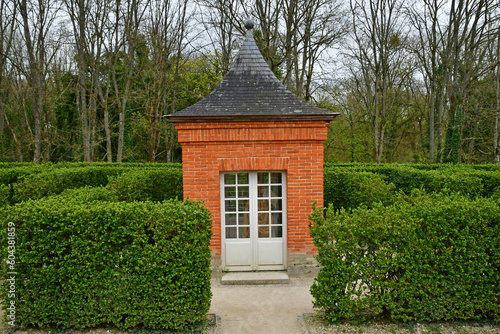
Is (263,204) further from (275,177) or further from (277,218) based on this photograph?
(275,177)

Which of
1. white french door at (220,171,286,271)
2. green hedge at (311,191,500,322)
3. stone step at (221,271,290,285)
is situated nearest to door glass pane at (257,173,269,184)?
white french door at (220,171,286,271)

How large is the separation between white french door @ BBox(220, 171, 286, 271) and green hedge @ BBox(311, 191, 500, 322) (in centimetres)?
220

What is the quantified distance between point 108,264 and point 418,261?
14.8 feet

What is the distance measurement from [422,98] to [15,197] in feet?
91.1

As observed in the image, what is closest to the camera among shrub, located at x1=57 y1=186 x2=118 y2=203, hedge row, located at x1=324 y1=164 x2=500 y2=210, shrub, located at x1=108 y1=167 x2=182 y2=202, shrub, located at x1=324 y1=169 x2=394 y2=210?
shrub, located at x1=57 y1=186 x2=118 y2=203

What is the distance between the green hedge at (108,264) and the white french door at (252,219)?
2238 millimetres

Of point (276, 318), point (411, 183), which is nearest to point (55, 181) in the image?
point (276, 318)

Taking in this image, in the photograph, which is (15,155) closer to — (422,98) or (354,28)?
(354,28)

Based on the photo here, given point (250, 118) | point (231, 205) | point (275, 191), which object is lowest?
point (231, 205)

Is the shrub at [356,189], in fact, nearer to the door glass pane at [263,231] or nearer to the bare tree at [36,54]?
the door glass pane at [263,231]

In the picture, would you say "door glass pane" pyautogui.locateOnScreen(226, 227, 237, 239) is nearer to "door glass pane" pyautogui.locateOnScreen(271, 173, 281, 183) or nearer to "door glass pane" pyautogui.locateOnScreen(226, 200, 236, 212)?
"door glass pane" pyautogui.locateOnScreen(226, 200, 236, 212)

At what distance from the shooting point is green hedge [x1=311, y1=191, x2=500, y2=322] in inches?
186

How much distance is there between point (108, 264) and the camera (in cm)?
469

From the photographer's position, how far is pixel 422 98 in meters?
26.5
